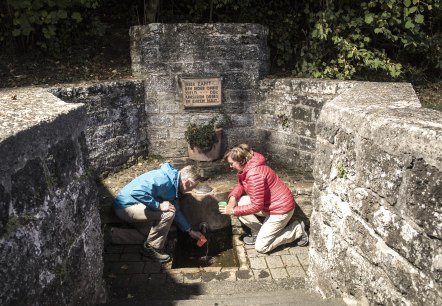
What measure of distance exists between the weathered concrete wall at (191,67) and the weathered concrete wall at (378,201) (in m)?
3.22

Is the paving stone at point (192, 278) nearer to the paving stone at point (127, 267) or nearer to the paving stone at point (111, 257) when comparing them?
the paving stone at point (127, 267)

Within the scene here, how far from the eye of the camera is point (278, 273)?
4.45m

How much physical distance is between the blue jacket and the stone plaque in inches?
75.6

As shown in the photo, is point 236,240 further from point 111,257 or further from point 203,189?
point 111,257

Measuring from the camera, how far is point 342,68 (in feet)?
21.6

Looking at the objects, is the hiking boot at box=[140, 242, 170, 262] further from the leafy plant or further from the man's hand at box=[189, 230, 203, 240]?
the leafy plant

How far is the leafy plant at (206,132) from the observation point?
250 inches

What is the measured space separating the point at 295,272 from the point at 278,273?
0.65 ft

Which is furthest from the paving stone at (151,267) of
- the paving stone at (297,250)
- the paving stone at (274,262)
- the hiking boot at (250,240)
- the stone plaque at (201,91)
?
the stone plaque at (201,91)

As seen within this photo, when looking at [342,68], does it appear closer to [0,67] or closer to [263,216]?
[263,216]

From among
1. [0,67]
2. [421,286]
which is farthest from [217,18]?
[421,286]

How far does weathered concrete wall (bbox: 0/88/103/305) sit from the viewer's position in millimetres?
1781

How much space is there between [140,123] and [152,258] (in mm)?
2511

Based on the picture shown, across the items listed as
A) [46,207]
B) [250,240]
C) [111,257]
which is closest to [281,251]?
[250,240]
